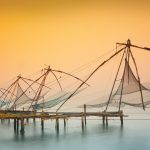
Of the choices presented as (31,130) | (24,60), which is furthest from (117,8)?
(31,130)

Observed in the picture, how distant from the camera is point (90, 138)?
6809mm

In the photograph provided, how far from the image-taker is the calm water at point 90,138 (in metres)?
5.91

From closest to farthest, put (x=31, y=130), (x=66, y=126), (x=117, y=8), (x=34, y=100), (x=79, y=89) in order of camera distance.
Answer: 1. (x=117, y=8)
2. (x=79, y=89)
3. (x=34, y=100)
4. (x=31, y=130)
5. (x=66, y=126)

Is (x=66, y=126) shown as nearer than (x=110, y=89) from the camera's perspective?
No

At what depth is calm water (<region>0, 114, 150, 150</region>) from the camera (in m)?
5.91

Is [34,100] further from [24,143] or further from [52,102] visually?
[24,143]

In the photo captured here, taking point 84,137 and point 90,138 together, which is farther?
point 84,137

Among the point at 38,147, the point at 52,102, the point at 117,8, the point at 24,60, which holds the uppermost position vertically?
the point at 117,8

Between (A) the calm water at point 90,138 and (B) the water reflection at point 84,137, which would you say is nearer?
(A) the calm water at point 90,138

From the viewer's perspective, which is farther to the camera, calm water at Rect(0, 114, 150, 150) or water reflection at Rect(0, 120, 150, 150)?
water reflection at Rect(0, 120, 150, 150)

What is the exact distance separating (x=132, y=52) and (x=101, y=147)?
147 centimetres

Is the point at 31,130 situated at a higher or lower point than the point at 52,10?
lower

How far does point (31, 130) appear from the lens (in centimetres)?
840

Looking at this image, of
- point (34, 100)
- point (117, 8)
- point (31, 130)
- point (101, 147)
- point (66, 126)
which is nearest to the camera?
point (101, 147)
